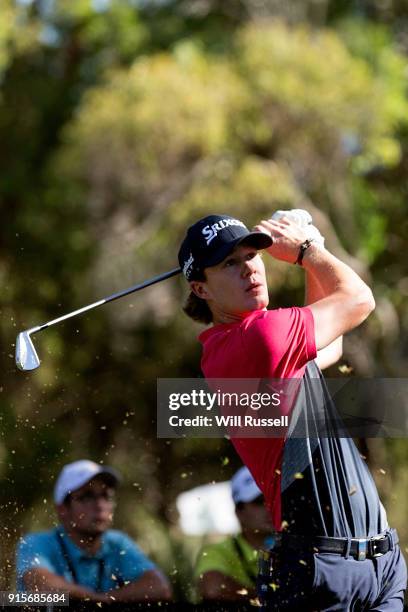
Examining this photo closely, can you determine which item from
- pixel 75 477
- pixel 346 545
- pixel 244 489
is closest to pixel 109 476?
pixel 75 477

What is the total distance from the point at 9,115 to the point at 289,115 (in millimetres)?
4423

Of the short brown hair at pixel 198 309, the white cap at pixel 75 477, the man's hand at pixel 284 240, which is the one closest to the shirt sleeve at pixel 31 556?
the white cap at pixel 75 477

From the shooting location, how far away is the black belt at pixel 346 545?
2385mm

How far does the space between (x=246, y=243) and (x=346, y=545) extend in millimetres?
748

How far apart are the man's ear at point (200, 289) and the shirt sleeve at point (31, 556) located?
161cm

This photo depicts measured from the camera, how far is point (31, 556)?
12.9ft

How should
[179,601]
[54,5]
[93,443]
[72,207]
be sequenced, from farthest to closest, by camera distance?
[54,5] → [72,207] → [93,443] → [179,601]

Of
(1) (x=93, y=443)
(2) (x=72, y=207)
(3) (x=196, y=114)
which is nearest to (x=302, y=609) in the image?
(1) (x=93, y=443)

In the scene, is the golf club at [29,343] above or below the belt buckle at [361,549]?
above

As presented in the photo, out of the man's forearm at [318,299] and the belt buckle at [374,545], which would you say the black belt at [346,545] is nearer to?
the belt buckle at [374,545]

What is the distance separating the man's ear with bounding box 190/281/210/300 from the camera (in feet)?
8.71

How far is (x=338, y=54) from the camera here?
10.1 meters

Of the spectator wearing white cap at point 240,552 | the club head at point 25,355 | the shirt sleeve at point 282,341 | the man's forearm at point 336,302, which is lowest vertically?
Result: the spectator wearing white cap at point 240,552

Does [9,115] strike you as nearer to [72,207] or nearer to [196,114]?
[72,207]
